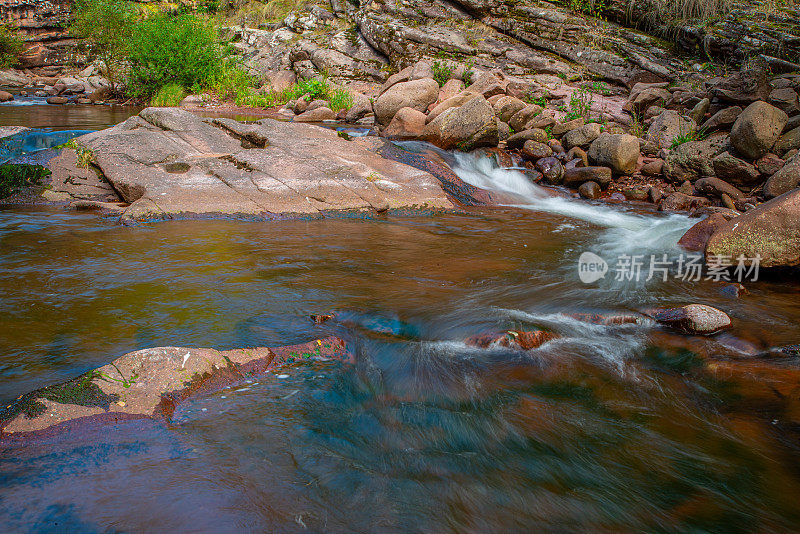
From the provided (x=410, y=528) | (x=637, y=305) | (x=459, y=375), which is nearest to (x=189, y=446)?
(x=410, y=528)

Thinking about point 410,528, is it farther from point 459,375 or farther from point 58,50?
point 58,50

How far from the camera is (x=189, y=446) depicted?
2.57m

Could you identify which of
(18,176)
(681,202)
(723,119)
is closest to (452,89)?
(723,119)

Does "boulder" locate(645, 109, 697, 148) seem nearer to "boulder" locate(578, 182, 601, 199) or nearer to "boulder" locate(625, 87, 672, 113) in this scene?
"boulder" locate(625, 87, 672, 113)

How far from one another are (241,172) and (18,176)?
3.32 m

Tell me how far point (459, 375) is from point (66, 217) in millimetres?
6049

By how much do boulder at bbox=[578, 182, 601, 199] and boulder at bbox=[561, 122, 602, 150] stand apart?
141cm

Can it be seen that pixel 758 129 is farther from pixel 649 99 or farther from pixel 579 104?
pixel 579 104

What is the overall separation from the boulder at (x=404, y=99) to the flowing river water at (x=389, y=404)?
756cm

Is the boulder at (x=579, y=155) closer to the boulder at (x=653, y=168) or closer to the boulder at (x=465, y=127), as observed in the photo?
the boulder at (x=653, y=168)

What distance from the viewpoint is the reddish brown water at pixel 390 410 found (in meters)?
2.32

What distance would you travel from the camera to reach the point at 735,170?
333 inches

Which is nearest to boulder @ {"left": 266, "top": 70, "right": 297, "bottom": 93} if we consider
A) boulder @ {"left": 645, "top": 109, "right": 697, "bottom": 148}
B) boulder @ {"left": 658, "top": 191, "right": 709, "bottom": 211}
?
boulder @ {"left": 645, "top": 109, "right": 697, "bottom": 148}

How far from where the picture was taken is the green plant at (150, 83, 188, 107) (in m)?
19.8
